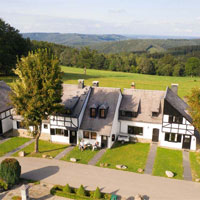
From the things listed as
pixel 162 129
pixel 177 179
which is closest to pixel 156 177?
pixel 177 179

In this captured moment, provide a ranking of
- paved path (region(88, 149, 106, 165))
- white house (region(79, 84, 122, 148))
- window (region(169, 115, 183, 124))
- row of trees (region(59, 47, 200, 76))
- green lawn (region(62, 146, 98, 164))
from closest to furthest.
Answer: paved path (region(88, 149, 106, 165)), green lawn (region(62, 146, 98, 164)), window (region(169, 115, 183, 124)), white house (region(79, 84, 122, 148)), row of trees (region(59, 47, 200, 76))

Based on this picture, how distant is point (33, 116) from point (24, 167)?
6.35 m

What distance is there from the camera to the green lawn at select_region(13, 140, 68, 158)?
100 feet

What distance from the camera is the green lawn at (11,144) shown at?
103 feet

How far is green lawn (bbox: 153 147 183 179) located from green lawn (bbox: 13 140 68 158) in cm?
1373

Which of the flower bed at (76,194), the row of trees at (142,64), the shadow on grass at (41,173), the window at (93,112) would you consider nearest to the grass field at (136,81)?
the row of trees at (142,64)

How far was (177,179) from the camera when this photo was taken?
25.1 meters

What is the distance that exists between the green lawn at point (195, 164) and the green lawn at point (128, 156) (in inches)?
234

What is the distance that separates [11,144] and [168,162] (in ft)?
76.0

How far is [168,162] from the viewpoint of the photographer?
2891cm

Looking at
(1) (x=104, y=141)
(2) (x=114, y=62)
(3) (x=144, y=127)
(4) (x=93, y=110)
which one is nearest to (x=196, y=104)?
(3) (x=144, y=127)

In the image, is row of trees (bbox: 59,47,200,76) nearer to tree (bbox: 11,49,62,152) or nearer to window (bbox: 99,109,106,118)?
window (bbox: 99,109,106,118)

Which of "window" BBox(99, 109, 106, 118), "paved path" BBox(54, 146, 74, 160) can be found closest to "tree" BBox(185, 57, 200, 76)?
"window" BBox(99, 109, 106, 118)

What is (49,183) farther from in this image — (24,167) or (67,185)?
(24,167)
